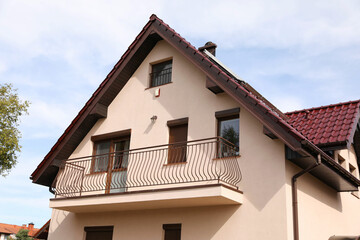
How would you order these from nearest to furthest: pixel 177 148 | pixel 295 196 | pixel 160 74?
pixel 295 196 → pixel 177 148 → pixel 160 74

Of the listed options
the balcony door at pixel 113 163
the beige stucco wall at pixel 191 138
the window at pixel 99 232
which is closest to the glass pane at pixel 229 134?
the beige stucco wall at pixel 191 138

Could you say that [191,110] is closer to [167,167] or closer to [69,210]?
[167,167]

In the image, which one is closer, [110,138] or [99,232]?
[99,232]

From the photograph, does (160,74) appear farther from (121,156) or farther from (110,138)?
(121,156)

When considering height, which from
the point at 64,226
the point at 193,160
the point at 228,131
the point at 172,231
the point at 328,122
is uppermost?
the point at 328,122

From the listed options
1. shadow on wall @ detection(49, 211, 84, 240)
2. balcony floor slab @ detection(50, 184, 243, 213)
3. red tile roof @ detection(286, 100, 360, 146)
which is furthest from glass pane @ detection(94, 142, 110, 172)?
red tile roof @ detection(286, 100, 360, 146)

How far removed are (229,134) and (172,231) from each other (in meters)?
3.19

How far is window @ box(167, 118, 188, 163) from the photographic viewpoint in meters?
12.0

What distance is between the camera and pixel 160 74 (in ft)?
45.7

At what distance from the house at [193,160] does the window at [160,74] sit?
4 cm

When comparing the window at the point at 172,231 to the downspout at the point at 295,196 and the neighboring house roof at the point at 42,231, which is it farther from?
the neighboring house roof at the point at 42,231

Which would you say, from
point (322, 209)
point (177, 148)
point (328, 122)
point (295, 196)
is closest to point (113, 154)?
point (177, 148)

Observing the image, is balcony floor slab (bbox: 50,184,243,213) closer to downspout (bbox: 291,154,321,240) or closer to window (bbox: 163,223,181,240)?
window (bbox: 163,223,181,240)

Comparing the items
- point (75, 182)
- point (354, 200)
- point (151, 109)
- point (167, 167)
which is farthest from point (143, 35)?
point (354, 200)
